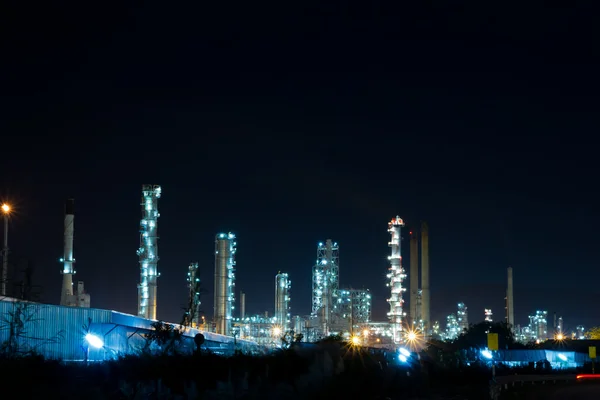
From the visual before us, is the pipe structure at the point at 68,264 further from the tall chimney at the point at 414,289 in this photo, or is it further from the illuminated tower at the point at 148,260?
the tall chimney at the point at 414,289

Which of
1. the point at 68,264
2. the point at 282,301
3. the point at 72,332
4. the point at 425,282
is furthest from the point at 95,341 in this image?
the point at 425,282

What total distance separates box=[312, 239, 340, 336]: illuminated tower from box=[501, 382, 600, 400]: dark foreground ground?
223ft

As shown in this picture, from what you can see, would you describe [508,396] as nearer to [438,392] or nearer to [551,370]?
[438,392]

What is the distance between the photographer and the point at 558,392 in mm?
43312

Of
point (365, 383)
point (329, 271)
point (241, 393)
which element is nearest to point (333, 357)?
point (365, 383)

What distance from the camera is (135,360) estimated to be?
2308 cm

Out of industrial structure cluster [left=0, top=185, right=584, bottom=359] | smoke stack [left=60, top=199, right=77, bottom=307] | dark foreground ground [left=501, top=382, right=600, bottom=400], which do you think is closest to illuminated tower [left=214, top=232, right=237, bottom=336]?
industrial structure cluster [left=0, top=185, right=584, bottom=359]

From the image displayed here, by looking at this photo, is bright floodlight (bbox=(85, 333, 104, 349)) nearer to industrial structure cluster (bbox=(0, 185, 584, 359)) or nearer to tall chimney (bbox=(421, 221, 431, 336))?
industrial structure cluster (bbox=(0, 185, 584, 359))

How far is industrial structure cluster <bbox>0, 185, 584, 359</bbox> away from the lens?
33844 millimetres

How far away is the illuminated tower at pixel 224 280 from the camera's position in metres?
87.1

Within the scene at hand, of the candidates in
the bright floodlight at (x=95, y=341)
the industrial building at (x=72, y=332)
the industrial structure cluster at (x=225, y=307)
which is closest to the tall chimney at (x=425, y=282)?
the industrial structure cluster at (x=225, y=307)

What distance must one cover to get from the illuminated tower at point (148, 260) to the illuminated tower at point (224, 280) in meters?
12.3

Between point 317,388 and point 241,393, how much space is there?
311 cm

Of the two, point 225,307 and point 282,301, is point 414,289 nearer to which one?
point 282,301
